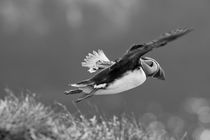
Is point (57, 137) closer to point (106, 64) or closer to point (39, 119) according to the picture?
point (39, 119)

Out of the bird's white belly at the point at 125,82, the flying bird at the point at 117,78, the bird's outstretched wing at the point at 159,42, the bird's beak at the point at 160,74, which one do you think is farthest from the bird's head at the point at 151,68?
the bird's outstretched wing at the point at 159,42

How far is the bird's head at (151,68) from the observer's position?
7.36 m

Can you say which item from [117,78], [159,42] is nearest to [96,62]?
[117,78]

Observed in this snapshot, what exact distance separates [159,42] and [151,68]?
29.0 inches

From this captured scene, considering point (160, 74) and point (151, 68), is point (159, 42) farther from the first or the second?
point (160, 74)

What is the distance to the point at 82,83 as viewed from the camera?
23.3 ft

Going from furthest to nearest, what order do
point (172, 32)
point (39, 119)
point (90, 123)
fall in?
point (90, 123) < point (39, 119) < point (172, 32)

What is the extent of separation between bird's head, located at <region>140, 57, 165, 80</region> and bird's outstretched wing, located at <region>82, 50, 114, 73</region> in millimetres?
340

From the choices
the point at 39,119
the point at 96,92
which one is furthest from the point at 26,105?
the point at 96,92

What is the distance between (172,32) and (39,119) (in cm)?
162

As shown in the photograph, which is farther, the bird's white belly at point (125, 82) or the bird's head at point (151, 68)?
the bird's head at point (151, 68)

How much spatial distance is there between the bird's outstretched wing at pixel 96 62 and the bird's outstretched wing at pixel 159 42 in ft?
1.76

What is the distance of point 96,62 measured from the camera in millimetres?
7605

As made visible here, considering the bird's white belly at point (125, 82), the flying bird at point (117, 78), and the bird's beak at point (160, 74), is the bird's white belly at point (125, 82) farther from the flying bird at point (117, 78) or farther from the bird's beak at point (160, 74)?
the bird's beak at point (160, 74)
